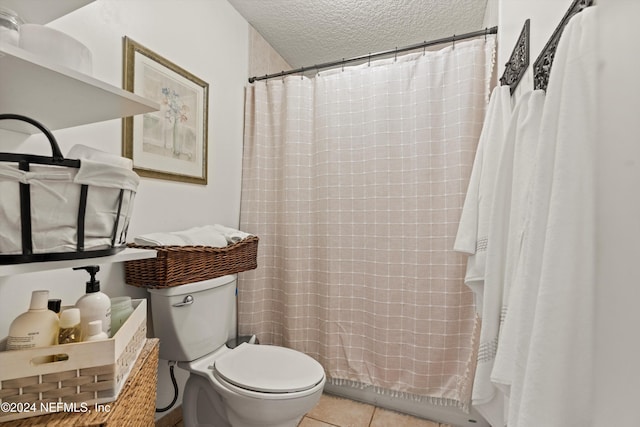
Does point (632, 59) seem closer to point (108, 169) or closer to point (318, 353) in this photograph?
point (108, 169)

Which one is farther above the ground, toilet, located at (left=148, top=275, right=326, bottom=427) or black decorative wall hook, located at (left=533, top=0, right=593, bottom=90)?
black decorative wall hook, located at (left=533, top=0, right=593, bottom=90)

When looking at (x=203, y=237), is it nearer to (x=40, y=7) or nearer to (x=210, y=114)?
(x=210, y=114)

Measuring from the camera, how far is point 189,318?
1311 millimetres

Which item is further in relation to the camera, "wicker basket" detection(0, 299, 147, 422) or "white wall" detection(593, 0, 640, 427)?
"wicker basket" detection(0, 299, 147, 422)

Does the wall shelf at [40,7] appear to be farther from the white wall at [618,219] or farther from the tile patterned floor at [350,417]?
the tile patterned floor at [350,417]

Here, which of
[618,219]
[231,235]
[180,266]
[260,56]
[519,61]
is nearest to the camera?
[618,219]

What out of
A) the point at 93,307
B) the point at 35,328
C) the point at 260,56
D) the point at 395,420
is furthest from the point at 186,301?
the point at 260,56

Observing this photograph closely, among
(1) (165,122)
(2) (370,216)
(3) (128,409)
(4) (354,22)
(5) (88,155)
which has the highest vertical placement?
(4) (354,22)

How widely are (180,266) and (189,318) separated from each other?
0.25 meters

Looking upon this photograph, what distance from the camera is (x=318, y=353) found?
1.85m

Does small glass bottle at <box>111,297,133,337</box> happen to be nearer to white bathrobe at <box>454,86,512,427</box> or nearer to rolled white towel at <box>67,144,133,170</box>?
rolled white towel at <box>67,144,133,170</box>

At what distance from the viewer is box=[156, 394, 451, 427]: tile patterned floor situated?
5.21 feet

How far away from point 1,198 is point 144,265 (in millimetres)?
719

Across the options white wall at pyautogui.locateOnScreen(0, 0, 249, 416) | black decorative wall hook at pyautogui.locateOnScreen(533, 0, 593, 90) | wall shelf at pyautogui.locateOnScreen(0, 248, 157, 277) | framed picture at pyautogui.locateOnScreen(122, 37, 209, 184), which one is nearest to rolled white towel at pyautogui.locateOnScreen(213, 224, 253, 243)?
white wall at pyautogui.locateOnScreen(0, 0, 249, 416)
